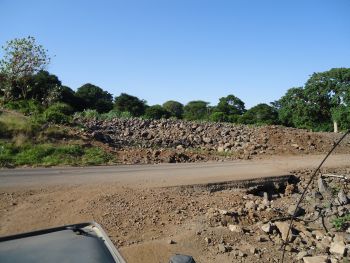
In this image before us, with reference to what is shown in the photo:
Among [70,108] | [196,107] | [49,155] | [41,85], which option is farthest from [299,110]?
[196,107]

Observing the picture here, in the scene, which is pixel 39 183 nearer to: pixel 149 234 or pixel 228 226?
pixel 149 234

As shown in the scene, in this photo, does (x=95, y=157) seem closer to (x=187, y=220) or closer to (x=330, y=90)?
(x=187, y=220)

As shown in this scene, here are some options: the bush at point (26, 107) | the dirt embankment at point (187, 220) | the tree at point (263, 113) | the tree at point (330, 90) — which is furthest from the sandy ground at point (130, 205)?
the tree at point (263, 113)

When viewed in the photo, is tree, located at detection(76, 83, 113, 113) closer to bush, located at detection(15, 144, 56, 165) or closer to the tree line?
the tree line

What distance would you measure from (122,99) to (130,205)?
128 feet

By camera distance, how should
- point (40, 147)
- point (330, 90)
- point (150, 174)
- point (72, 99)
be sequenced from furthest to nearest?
point (72, 99), point (330, 90), point (40, 147), point (150, 174)

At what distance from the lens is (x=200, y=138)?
23.0 m

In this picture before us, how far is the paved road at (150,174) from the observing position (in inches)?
451

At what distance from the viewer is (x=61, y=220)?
8219mm

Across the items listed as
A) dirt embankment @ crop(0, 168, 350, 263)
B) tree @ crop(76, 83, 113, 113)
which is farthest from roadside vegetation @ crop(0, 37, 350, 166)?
dirt embankment @ crop(0, 168, 350, 263)

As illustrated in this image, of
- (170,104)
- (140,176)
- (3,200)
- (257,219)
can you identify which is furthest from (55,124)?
(170,104)

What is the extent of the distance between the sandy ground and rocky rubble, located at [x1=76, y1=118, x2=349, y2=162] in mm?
4920

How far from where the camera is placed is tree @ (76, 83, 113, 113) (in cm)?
4622

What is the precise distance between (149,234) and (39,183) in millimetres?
4802
